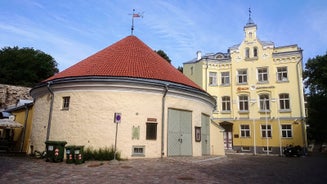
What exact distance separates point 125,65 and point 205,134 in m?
7.45

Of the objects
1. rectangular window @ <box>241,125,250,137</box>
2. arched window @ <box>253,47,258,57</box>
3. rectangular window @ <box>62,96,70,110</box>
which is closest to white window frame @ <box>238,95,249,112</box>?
rectangular window @ <box>241,125,250,137</box>

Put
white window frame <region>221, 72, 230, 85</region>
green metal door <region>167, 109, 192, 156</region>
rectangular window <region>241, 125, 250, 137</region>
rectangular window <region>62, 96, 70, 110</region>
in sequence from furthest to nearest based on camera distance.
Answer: white window frame <region>221, 72, 230, 85</region>, rectangular window <region>241, 125, 250, 137</region>, green metal door <region>167, 109, 192, 156</region>, rectangular window <region>62, 96, 70, 110</region>

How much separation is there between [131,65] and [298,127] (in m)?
19.8

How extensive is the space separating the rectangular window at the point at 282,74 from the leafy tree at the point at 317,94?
4.56 metres

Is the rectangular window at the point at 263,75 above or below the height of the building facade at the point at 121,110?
above

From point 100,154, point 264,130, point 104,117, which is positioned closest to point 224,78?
point 264,130

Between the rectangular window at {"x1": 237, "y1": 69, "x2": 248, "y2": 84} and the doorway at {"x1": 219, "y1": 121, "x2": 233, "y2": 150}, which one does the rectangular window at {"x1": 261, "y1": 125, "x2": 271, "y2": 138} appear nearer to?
the doorway at {"x1": 219, "y1": 121, "x2": 233, "y2": 150}

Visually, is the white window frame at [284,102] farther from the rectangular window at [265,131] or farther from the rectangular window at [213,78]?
the rectangular window at [213,78]

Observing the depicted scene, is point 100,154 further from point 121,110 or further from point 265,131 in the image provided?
point 265,131

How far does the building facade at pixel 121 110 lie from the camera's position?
13938 millimetres

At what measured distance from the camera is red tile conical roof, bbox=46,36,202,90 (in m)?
14.9

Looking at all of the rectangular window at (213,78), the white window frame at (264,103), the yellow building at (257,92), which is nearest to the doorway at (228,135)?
the yellow building at (257,92)

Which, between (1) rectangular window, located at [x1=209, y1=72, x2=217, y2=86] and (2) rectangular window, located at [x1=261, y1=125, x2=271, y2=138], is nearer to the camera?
(2) rectangular window, located at [x1=261, y1=125, x2=271, y2=138]

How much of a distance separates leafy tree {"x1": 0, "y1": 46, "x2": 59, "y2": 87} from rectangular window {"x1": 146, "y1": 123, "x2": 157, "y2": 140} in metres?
37.1
